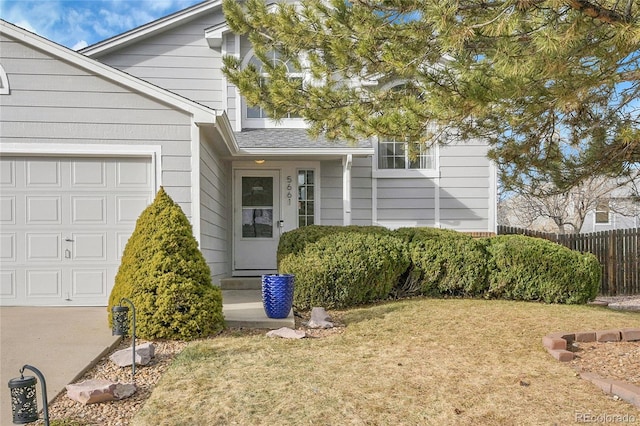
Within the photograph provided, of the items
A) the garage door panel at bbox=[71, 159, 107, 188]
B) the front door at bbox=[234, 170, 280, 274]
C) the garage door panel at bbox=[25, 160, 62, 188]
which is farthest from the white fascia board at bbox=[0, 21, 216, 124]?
the front door at bbox=[234, 170, 280, 274]

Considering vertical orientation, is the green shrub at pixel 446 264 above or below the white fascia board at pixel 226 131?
below

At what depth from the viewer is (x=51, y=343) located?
4777 millimetres

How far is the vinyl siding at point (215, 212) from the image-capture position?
737 centimetres

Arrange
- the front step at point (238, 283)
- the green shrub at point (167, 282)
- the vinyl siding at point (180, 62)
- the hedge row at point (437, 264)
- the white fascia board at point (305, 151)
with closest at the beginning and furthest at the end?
1. the green shrub at point (167, 282)
2. the hedge row at point (437, 264)
3. the front step at point (238, 283)
4. the white fascia board at point (305, 151)
5. the vinyl siding at point (180, 62)

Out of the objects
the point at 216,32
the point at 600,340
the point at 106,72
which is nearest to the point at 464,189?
the point at 600,340

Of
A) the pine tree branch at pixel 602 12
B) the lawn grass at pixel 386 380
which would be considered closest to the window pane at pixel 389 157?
the lawn grass at pixel 386 380

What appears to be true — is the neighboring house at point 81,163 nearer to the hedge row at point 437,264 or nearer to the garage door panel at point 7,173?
the garage door panel at point 7,173

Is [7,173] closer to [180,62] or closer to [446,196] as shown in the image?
[180,62]

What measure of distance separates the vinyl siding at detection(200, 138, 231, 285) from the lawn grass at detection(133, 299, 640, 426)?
2.58 meters

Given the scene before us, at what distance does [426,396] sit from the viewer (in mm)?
3668

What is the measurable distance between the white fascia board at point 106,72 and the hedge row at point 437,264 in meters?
2.34

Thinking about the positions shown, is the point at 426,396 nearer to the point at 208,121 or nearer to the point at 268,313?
the point at 268,313

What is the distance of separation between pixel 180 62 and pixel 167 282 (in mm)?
6374

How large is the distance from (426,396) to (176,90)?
329 inches
